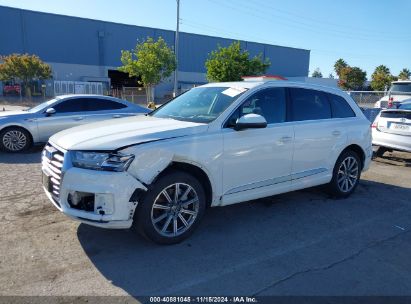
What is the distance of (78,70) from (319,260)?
164ft

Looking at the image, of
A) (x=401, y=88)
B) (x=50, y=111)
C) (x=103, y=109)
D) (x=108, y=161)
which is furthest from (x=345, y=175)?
(x=401, y=88)

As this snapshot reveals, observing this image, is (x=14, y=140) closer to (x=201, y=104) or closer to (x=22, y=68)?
(x=201, y=104)

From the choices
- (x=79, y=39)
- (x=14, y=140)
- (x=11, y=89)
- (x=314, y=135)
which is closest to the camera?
(x=314, y=135)

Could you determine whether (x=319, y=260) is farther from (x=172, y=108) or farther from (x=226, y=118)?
(x=172, y=108)

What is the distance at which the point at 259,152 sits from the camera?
4.56 metres

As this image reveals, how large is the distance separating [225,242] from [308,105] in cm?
242

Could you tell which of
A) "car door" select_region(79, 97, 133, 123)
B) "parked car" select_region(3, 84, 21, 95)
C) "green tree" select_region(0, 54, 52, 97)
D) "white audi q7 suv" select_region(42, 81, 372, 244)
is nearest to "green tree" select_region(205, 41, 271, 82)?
"car door" select_region(79, 97, 133, 123)

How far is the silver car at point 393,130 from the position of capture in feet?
27.3

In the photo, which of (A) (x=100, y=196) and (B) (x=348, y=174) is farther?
(B) (x=348, y=174)

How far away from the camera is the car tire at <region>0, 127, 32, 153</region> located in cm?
891

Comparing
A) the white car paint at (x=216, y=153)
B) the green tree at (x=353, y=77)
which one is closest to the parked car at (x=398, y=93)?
the white car paint at (x=216, y=153)

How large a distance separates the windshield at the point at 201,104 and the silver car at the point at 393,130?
5.36 metres

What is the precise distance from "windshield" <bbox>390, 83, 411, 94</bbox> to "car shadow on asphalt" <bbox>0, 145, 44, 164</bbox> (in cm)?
1592

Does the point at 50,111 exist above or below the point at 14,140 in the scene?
above
